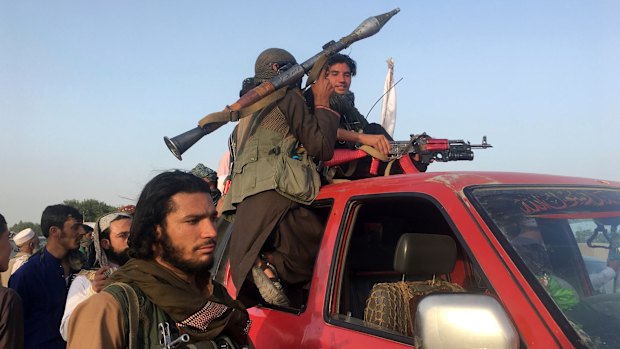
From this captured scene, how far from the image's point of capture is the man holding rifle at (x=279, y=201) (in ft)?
10.3

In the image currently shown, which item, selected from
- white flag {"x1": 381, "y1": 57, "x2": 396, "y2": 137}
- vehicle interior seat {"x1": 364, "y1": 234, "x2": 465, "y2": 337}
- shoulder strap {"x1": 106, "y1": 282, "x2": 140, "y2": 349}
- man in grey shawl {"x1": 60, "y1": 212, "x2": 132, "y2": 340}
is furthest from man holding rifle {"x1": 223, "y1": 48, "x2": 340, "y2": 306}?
white flag {"x1": 381, "y1": 57, "x2": 396, "y2": 137}

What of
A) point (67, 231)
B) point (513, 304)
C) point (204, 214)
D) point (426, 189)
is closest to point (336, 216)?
point (426, 189)

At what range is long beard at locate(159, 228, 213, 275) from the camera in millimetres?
1900

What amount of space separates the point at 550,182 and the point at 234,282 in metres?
1.70

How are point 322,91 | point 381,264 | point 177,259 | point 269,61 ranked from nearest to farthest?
point 177,259
point 381,264
point 322,91
point 269,61

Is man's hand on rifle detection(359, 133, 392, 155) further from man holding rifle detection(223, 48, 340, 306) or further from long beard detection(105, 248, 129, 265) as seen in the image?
long beard detection(105, 248, 129, 265)

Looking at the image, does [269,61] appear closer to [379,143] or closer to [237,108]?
[237,108]

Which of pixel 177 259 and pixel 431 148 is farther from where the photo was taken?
pixel 431 148

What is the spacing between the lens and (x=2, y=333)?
121 inches

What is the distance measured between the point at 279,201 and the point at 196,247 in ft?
4.23

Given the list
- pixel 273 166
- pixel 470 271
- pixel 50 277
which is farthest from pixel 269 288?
pixel 50 277

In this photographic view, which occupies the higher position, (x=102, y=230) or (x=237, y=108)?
(x=237, y=108)

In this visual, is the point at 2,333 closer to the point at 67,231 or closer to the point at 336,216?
the point at 67,231

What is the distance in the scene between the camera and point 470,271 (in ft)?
9.85
